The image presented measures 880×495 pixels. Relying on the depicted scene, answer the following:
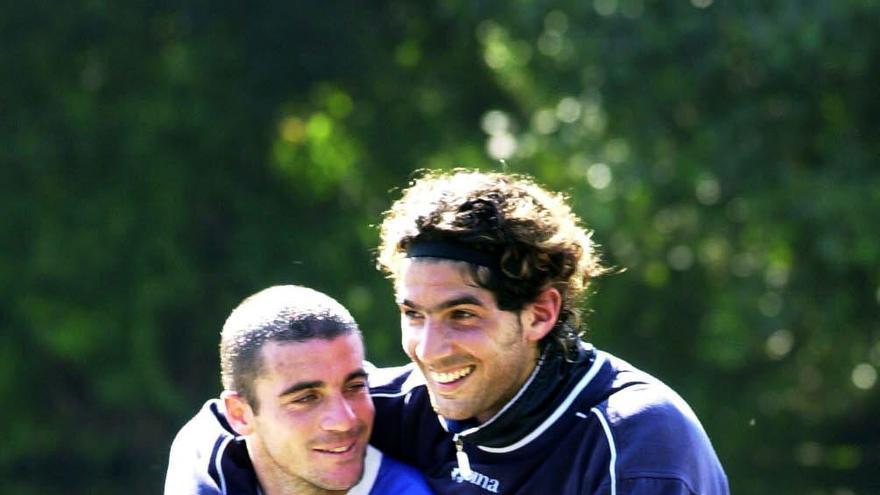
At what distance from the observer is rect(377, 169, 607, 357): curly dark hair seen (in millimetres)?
3818

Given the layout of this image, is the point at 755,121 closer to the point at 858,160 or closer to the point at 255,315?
the point at 858,160

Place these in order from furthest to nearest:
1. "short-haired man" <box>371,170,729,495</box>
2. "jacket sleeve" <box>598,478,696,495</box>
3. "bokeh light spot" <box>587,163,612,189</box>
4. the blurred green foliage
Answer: the blurred green foliage, "bokeh light spot" <box>587,163,612,189</box>, "short-haired man" <box>371,170,729,495</box>, "jacket sleeve" <box>598,478,696,495</box>

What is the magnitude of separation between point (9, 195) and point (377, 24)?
3454mm

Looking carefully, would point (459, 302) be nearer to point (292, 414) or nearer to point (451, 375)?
point (451, 375)

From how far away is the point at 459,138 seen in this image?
13312mm

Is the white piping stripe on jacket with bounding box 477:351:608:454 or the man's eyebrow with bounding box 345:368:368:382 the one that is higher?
the man's eyebrow with bounding box 345:368:368:382

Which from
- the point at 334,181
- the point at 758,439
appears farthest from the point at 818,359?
the point at 334,181

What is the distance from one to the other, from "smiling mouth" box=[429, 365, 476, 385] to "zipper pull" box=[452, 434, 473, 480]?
17cm

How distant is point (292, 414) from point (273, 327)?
0.73 feet

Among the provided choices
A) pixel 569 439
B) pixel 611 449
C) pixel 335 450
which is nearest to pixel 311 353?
pixel 335 450

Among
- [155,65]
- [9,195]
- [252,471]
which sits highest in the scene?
[155,65]

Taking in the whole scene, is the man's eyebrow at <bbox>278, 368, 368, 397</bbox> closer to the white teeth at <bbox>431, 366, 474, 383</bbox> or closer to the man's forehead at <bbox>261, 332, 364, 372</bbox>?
the man's forehead at <bbox>261, 332, 364, 372</bbox>

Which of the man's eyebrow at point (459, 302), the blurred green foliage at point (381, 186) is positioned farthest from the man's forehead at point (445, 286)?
the blurred green foliage at point (381, 186)

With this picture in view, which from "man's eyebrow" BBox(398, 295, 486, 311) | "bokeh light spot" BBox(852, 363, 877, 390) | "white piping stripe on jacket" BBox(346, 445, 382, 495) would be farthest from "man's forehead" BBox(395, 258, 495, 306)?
"bokeh light spot" BBox(852, 363, 877, 390)
